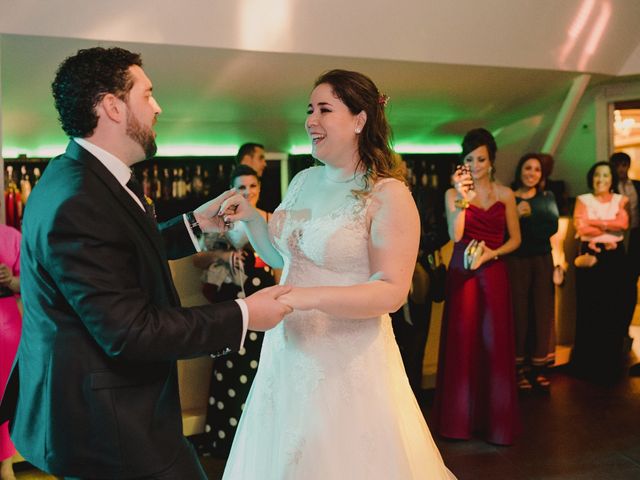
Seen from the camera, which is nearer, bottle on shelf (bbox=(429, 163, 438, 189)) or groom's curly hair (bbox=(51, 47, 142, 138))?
groom's curly hair (bbox=(51, 47, 142, 138))

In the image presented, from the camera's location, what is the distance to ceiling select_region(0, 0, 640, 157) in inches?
165

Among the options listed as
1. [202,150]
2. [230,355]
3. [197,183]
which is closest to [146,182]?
[197,183]

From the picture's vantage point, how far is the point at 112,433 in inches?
59.6

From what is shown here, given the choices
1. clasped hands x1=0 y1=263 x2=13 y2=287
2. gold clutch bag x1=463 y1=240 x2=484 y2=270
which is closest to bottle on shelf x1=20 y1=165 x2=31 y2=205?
clasped hands x1=0 y1=263 x2=13 y2=287

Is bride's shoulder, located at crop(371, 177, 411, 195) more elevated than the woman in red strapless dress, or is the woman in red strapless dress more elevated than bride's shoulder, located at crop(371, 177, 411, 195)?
bride's shoulder, located at crop(371, 177, 411, 195)

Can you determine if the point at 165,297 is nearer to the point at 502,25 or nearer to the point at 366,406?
the point at 366,406

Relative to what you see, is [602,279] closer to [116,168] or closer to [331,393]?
[331,393]

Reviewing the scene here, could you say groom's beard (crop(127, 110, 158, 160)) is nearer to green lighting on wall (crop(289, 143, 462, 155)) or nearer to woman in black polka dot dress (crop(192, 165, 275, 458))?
woman in black polka dot dress (crop(192, 165, 275, 458))

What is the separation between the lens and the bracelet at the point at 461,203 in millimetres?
4078

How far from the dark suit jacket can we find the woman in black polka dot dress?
2.12 meters

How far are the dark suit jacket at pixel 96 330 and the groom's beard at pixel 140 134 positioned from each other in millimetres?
130

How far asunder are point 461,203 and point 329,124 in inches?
77.8

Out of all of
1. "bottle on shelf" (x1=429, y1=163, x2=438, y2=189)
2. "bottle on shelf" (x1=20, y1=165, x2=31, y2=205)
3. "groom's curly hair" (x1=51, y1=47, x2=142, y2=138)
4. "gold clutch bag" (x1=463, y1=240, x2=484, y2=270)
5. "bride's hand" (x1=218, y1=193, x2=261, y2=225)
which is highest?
"bottle on shelf" (x1=429, y1=163, x2=438, y2=189)

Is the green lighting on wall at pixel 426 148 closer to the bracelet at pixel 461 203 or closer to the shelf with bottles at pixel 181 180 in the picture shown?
the shelf with bottles at pixel 181 180
